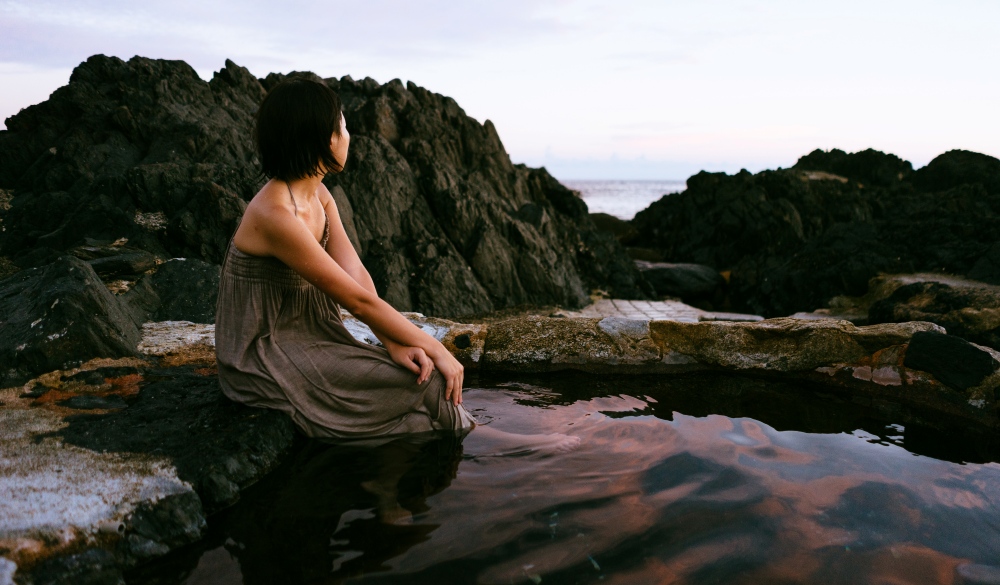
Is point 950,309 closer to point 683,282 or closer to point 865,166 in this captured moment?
point 683,282

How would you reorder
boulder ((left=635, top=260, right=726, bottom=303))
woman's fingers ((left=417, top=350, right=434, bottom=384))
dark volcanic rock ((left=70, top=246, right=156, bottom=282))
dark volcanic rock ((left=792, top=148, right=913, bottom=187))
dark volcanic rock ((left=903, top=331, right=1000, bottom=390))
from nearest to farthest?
woman's fingers ((left=417, top=350, right=434, bottom=384)) → dark volcanic rock ((left=903, top=331, right=1000, bottom=390)) → dark volcanic rock ((left=70, top=246, right=156, bottom=282)) → boulder ((left=635, top=260, right=726, bottom=303)) → dark volcanic rock ((left=792, top=148, right=913, bottom=187))

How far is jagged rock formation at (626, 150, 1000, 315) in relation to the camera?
14180 mm

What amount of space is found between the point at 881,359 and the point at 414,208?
35.2 ft

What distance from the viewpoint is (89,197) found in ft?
36.3

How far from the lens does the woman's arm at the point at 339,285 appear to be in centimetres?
290

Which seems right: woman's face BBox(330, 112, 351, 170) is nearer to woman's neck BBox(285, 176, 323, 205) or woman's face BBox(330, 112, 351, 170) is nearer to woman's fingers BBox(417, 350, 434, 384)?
woman's neck BBox(285, 176, 323, 205)

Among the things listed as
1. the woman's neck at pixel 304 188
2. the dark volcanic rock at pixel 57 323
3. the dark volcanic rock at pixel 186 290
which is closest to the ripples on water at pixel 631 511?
the woman's neck at pixel 304 188

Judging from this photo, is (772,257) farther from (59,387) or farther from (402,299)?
(59,387)

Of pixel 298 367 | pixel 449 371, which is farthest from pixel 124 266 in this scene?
pixel 449 371

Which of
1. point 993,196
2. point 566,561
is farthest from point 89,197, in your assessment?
point 993,196

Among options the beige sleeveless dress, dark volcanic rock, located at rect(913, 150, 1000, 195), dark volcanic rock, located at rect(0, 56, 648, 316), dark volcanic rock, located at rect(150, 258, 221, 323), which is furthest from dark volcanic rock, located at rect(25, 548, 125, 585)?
dark volcanic rock, located at rect(913, 150, 1000, 195)

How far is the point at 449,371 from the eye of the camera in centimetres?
320

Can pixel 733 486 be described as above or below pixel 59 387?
below

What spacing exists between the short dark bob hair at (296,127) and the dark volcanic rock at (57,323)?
6.15 ft
